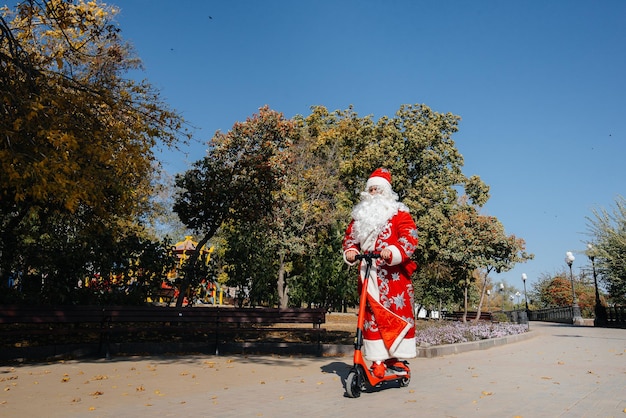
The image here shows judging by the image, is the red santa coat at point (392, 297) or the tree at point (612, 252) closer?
the red santa coat at point (392, 297)

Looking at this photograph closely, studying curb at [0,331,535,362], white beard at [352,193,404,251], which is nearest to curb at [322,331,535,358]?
curb at [0,331,535,362]

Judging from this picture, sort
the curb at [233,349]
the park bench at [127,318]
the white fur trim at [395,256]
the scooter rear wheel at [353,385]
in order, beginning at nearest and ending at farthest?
the scooter rear wheel at [353,385] < the white fur trim at [395,256] < the park bench at [127,318] < the curb at [233,349]

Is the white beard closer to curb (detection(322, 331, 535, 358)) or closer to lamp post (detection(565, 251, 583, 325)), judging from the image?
curb (detection(322, 331, 535, 358))

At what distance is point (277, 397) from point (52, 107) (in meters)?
6.74

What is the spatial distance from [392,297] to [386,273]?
284 millimetres

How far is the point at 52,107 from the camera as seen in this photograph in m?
9.03

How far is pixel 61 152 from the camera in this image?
27.3ft

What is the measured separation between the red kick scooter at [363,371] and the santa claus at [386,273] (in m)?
0.10

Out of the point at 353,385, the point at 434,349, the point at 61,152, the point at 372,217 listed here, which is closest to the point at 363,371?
the point at 353,385

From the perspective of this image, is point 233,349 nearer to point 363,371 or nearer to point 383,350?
point 383,350

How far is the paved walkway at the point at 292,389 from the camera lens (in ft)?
Answer: 15.2

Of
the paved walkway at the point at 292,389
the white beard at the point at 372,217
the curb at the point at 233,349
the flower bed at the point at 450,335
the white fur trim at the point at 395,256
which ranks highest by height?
the white beard at the point at 372,217

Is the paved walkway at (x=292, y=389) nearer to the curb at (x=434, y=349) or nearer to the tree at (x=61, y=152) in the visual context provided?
the curb at (x=434, y=349)

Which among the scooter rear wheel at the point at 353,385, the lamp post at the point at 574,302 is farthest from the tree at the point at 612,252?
the scooter rear wheel at the point at 353,385
